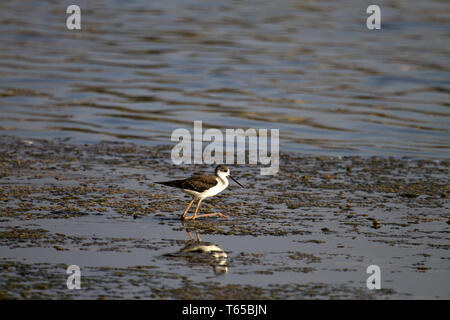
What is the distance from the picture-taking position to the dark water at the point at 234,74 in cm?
1844

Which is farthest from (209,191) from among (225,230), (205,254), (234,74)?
(234,74)

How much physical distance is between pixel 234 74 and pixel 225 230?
594 inches

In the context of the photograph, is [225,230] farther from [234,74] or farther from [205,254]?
[234,74]

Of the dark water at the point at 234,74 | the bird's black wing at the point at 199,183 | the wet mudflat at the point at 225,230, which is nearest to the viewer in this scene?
the wet mudflat at the point at 225,230

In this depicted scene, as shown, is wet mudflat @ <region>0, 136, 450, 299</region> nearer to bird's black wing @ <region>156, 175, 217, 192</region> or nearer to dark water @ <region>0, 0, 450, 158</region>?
bird's black wing @ <region>156, 175, 217, 192</region>

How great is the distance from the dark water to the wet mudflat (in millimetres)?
2545

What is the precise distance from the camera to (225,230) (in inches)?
426

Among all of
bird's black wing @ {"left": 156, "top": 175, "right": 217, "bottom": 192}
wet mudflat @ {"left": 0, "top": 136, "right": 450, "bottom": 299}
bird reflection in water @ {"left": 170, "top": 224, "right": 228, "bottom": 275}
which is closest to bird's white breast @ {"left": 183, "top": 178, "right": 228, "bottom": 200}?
bird's black wing @ {"left": 156, "top": 175, "right": 217, "bottom": 192}

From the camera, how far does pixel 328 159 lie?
15539 mm

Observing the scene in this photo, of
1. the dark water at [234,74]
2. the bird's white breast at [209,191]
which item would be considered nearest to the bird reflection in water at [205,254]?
the bird's white breast at [209,191]

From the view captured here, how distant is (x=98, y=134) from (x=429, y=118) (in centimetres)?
875

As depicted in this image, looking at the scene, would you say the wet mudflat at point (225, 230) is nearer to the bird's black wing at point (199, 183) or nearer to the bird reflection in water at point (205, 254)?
the bird reflection in water at point (205, 254)

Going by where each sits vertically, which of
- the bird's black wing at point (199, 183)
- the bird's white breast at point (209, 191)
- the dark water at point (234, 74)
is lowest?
the bird's white breast at point (209, 191)

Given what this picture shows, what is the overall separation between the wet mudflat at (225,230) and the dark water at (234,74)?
254 centimetres
